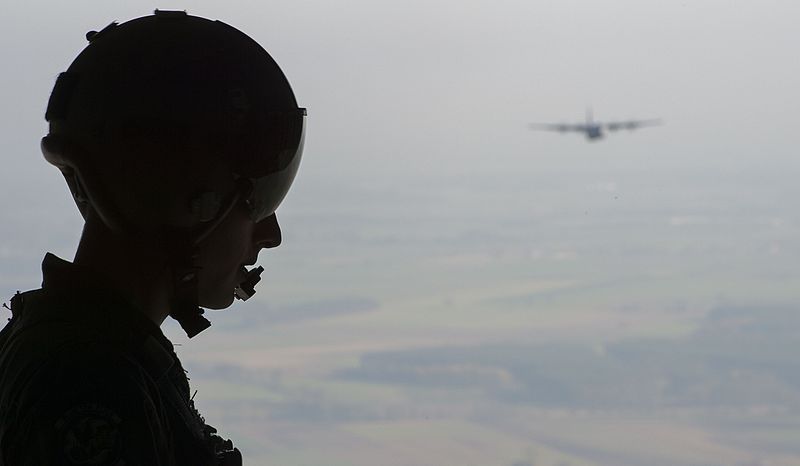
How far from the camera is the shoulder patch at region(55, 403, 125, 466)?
0.80 metres

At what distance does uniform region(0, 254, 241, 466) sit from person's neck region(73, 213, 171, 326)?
2cm

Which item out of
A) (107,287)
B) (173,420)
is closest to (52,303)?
(107,287)

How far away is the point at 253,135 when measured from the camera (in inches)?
41.4

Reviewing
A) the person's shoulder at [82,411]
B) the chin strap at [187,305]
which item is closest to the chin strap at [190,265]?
the chin strap at [187,305]

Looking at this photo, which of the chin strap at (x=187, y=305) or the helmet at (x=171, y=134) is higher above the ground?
the helmet at (x=171, y=134)

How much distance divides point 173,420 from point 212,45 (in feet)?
1.22

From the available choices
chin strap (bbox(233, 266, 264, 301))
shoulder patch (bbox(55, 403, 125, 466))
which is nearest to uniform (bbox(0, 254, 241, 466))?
shoulder patch (bbox(55, 403, 125, 466))

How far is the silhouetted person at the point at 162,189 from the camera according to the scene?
0.96m

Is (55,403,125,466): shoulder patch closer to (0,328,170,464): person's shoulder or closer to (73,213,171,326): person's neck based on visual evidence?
(0,328,170,464): person's shoulder

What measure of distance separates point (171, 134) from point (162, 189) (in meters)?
0.05

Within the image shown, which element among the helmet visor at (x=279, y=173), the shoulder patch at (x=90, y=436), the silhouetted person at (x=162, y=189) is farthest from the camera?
the helmet visor at (x=279, y=173)

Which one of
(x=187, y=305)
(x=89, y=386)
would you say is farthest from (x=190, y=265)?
(x=89, y=386)

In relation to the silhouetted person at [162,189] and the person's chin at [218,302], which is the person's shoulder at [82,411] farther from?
the person's chin at [218,302]

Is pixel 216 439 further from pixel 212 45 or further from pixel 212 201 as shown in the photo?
pixel 212 45
